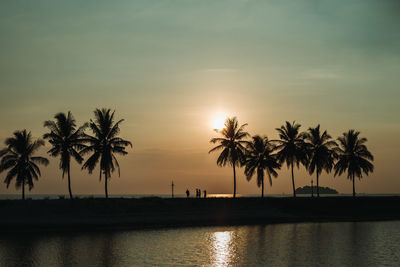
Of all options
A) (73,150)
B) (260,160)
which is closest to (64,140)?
(73,150)

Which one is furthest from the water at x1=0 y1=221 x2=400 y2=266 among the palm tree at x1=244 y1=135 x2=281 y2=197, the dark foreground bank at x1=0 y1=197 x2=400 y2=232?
the palm tree at x1=244 y1=135 x2=281 y2=197

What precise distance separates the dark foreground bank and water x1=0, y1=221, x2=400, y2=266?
4755 mm

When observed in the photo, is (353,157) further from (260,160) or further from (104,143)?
(104,143)

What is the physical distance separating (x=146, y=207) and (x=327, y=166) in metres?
36.5

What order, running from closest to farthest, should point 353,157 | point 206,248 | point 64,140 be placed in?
point 206,248 < point 64,140 < point 353,157

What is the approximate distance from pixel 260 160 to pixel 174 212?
21623mm

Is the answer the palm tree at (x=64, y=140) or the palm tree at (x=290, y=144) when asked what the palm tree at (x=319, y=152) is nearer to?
the palm tree at (x=290, y=144)

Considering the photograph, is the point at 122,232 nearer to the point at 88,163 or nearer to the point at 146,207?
the point at 146,207

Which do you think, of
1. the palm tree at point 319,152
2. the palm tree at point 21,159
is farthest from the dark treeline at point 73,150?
the palm tree at point 319,152

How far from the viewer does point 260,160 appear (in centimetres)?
7738

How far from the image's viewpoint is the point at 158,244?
40.9m

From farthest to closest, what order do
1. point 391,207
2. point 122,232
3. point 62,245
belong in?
point 391,207, point 122,232, point 62,245

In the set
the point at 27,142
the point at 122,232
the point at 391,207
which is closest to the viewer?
the point at 122,232

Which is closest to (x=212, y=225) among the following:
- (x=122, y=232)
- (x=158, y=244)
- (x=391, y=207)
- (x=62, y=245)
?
(x=122, y=232)
